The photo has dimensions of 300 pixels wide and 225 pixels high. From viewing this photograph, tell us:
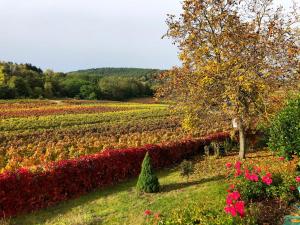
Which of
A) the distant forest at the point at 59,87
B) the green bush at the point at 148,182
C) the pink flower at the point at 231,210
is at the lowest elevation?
the green bush at the point at 148,182

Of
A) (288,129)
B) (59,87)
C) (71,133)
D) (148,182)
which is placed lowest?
(71,133)

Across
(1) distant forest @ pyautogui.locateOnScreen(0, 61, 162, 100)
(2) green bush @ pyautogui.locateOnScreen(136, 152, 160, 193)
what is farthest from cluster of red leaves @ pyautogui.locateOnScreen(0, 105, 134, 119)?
(2) green bush @ pyautogui.locateOnScreen(136, 152, 160, 193)

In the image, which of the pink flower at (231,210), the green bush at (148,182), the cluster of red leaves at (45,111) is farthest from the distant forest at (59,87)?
the pink flower at (231,210)

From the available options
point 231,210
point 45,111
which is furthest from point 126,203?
point 45,111

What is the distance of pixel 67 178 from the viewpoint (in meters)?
15.0

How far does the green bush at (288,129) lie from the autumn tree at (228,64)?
3.03ft

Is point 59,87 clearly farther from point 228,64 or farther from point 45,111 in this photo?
point 228,64

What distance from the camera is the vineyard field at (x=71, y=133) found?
2434 centimetres

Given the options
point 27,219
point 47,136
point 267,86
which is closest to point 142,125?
point 47,136

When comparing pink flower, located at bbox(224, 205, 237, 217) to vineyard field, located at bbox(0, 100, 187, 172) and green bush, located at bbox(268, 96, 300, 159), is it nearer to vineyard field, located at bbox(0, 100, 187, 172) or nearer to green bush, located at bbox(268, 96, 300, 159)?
green bush, located at bbox(268, 96, 300, 159)

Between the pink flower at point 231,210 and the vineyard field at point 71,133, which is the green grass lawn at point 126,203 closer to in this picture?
the pink flower at point 231,210

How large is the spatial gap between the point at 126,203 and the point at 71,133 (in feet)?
80.0

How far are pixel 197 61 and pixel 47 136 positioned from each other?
20954mm

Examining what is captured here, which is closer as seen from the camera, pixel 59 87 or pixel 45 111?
pixel 45 111
